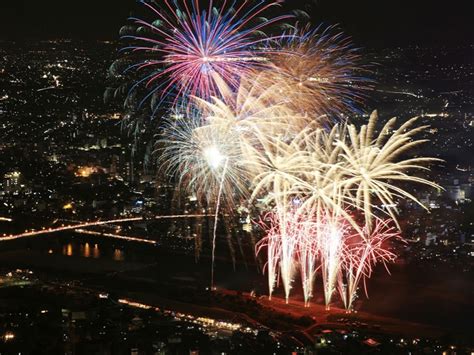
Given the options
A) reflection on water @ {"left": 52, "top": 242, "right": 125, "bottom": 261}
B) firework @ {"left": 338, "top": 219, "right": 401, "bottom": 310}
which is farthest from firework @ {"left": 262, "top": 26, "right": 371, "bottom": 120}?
reflection on water @ {"left": 52, "top": 242, "right": 125, "bottom": 261}

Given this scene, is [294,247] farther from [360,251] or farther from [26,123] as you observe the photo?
[26,123]

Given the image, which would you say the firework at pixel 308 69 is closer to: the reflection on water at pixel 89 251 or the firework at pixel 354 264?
the firework at pixel 354 264

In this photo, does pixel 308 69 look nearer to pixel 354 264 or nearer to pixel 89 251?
pixel 354 264

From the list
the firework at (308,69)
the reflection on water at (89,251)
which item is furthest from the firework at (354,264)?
the reflection on water at (89,251)

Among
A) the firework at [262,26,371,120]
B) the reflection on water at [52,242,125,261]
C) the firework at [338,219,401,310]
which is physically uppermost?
the firework at [262,26,371,120]

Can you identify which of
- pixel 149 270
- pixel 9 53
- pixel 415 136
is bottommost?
pixel 149 270

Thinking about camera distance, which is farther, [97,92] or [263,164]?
[97,92]

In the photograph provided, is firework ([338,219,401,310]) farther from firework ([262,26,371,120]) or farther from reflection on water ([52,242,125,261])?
reflection on water ([52,242,125,261])

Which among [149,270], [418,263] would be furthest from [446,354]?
[149,270]
